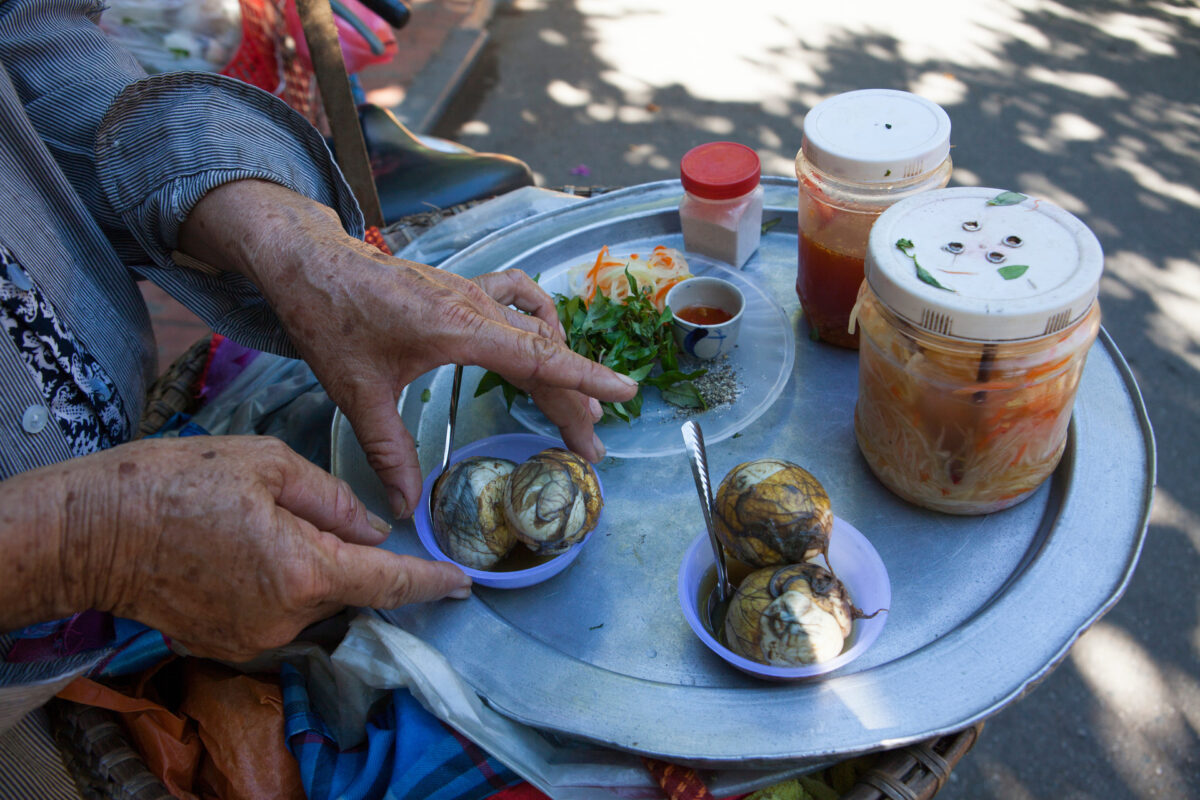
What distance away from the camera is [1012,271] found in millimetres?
1231

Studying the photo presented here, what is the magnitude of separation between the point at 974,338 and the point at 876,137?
527 mm

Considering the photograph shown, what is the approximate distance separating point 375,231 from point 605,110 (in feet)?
11.3

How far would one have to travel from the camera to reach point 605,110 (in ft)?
17.4

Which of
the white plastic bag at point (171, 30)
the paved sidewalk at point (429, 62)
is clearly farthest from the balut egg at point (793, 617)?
the paved sidewalk at point (429, 62)

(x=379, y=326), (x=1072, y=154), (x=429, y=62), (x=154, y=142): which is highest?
(x=154, y=142)

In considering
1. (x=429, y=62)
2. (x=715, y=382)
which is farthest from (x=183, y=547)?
(x=429, y=62)

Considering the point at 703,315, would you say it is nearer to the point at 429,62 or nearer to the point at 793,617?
the point at 793,617

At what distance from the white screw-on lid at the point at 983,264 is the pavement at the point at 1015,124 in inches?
75.9

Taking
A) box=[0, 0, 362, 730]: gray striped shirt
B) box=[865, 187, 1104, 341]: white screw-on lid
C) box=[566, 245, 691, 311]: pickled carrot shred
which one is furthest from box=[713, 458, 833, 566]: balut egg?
box=[0, 0, 362, 730]: gray striped shirt

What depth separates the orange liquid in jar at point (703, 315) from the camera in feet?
6.14

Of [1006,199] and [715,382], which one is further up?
[1006,199]

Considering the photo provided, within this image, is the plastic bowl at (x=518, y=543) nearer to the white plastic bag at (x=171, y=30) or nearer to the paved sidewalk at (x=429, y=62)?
the white plastic bag at (x=171, y=30)

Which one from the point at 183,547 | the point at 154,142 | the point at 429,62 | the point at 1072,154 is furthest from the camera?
the point at 429,62

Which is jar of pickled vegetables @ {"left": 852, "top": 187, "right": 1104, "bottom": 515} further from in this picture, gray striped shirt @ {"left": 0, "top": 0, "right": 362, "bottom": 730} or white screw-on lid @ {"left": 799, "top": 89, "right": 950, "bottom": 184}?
gray striped shirt @ {"left": 0, "top": 0, "right": 362, "bottom": 730}
